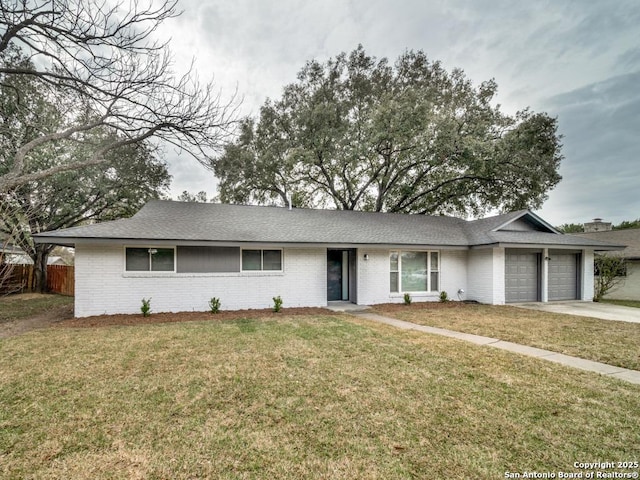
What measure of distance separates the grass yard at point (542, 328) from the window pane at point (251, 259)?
4712 millimetres

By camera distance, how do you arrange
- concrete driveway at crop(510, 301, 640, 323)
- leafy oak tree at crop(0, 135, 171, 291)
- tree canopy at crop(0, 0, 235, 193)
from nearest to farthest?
tree canopy at crop(0, 0, 235, 193) → concrete driveway at crop(510, 301, 640, 323) → leafy oak tree at crop(0, 135, 171, 291)

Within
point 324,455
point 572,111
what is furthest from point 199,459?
point 572,111

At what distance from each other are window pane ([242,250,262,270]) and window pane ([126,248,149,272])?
3.12 m

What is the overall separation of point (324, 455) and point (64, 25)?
1109 centimetres

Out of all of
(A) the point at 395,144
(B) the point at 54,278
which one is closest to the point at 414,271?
(A) the point at 395,144

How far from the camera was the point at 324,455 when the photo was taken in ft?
9.12

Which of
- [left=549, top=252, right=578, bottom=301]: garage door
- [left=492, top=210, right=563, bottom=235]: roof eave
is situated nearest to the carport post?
[left=549, top=252, right=578, bottom=301]: garage door

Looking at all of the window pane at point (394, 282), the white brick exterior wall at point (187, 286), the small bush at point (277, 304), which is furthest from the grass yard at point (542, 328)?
the small bush at point (277, 304)

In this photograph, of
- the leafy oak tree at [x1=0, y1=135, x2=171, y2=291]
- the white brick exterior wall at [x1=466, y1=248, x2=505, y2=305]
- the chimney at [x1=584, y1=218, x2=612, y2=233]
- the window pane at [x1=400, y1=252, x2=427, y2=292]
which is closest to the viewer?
the white brick exterior wall at [x1=466, y1=248, x2=505, y2=305]

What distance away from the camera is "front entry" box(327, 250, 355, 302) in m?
12.9

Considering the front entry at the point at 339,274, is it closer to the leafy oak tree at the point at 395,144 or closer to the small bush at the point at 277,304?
the small bush at the point at 277,304

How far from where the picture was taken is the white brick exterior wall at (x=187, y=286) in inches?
371

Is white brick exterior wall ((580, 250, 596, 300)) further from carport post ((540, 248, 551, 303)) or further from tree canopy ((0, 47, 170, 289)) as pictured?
tree canopy ((0, 47, 170, 289))

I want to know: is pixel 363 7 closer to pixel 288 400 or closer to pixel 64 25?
pixel 64 25
